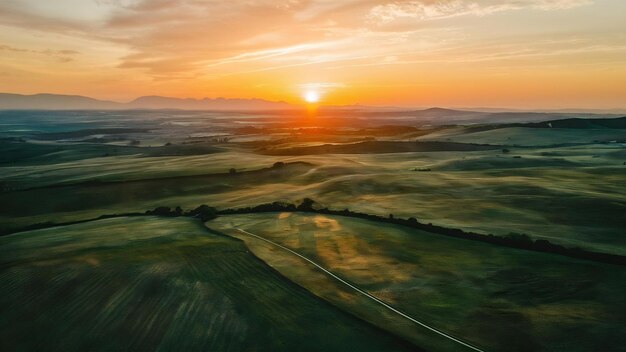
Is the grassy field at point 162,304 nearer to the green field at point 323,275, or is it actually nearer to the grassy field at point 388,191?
the green field at point 323,275

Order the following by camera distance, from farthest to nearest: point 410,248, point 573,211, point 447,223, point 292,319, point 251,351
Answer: point 573,211 → point 447,223 → point 410,248 → point 292,319 → point 251,351

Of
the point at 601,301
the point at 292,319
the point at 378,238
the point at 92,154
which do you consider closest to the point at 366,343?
the point at 292,319

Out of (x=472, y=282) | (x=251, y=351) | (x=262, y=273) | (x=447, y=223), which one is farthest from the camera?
(x=447, y=223)

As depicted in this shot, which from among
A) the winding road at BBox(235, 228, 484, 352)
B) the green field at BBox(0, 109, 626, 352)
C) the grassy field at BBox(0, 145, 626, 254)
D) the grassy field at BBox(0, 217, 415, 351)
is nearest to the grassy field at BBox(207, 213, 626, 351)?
the green field at BBox(0, 109, 626, 352)

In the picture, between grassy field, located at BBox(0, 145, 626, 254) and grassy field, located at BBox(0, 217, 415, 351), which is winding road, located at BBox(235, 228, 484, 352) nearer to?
grassy field, located at BBox(0, 217, 415, 351)

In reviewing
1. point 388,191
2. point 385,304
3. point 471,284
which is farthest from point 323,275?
point 388,191

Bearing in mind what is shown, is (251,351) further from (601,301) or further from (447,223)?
(447,223)
